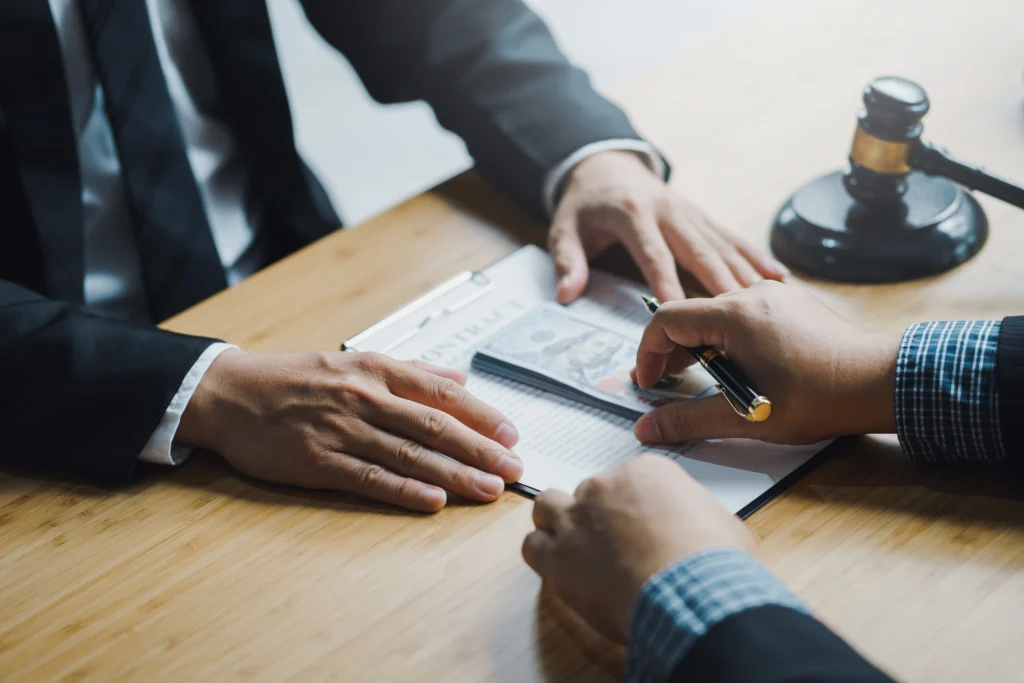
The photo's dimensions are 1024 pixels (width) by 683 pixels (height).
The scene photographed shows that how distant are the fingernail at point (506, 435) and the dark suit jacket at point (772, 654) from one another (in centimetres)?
32

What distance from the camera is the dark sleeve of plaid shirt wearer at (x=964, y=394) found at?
0.81m

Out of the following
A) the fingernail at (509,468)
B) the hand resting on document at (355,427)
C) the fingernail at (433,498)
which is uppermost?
the hand resting on document at (355,427)

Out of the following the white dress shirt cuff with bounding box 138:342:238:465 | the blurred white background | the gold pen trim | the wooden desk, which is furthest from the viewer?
the blurred white background

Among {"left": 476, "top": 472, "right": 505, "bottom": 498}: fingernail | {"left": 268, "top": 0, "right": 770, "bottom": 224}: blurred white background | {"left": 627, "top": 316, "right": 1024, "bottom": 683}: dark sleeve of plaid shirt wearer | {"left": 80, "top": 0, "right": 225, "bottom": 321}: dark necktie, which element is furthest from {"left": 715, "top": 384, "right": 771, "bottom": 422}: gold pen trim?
{"left": 268, "top": 0, "right": 770, "bottom": 224}: blurred white background

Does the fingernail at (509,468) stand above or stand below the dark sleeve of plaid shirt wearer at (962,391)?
below

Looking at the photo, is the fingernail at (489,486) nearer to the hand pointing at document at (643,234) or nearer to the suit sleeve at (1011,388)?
the hand pointing at document at (643,234)

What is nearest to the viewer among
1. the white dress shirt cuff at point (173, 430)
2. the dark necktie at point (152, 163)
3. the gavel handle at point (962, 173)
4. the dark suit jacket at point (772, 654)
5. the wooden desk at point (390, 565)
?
the dark suit jacket at point (772, 654)

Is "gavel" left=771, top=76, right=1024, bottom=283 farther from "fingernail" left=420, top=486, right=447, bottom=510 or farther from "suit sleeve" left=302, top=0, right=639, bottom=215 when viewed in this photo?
"fingernail" left=420, top=486, right=447, bottom=510

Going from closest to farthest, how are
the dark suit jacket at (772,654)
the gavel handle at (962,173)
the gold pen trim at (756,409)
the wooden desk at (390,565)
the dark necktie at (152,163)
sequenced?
1. the dark suit jacket at (772,654)
2. the wooden desk at (390,565)
3. the gold pen trim at (756,409)
4. the gavel handle at (962,173)
5. the dark necktie at (152,163)

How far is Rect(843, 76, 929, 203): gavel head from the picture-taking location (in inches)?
40.9

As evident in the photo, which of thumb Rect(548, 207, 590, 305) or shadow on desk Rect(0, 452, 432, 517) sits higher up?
thumb Rect(548, 207, 590, 305)

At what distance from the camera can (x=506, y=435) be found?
0.91 metres

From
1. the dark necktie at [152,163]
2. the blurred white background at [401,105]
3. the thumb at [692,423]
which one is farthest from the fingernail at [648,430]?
the blurred white background at [401,105]

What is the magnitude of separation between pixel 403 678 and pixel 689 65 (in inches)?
45.5
